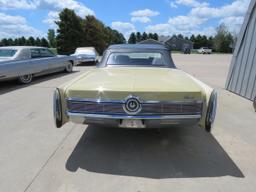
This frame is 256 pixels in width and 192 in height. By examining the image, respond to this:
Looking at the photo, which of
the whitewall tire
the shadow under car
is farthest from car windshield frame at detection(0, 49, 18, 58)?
the whitewall tire

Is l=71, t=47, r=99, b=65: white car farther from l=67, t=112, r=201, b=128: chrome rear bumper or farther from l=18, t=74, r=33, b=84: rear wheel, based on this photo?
l=67, t=112, r=201, b=128: chrome rear bumper

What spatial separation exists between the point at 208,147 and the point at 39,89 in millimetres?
6530

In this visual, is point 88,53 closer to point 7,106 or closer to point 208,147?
point 7,106

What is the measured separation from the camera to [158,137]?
13.4 feet

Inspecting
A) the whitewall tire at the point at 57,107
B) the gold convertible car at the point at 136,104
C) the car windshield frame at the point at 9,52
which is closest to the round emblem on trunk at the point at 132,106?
the gold convertible car at the point at 136,104

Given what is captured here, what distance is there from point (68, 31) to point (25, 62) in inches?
1057

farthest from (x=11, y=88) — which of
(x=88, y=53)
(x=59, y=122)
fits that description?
(x=88, y=53)

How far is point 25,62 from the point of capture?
355 inches

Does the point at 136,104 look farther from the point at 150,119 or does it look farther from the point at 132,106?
the point at 150,119

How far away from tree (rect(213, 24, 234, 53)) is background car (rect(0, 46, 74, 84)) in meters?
67.1

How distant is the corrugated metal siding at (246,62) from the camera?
22.7ft

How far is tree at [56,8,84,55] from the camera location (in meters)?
33.8

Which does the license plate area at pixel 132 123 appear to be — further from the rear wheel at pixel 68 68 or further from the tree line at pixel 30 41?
the tree line at pixel 30 41

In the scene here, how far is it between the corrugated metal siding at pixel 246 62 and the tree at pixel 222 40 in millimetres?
67262
